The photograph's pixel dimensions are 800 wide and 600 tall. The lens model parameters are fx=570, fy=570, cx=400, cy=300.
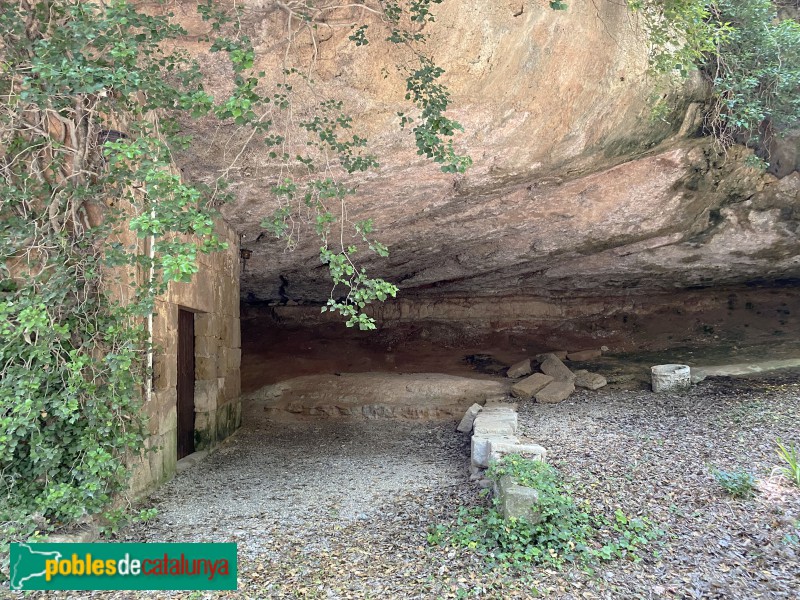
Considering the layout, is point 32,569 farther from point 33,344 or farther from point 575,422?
point 575,422

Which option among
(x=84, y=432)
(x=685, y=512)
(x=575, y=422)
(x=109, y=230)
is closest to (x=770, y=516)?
(x=685, y=512)

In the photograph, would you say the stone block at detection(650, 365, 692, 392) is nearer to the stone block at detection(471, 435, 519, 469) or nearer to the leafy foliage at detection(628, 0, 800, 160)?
the leafy foliage at detection(628, 0, 800, 160)

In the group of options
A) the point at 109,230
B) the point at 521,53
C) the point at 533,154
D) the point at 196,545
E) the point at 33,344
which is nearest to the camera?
the point at 196,545

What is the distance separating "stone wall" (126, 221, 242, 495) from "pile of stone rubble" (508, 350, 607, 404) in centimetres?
410

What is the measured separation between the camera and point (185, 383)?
5.98 m

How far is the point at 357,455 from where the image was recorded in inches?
245

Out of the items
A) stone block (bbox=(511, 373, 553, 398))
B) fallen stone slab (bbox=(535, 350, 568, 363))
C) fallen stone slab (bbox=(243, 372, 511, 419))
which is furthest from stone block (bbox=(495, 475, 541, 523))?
fallen stone slab (bbox=(535, 350, 568, 363))

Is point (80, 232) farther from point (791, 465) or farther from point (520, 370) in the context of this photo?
point (520, 370)

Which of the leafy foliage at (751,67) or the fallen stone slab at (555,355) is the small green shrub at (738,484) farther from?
the fallen stone slab at (555,355)

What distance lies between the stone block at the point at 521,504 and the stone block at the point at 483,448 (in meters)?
1.13

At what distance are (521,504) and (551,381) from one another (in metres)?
5.46

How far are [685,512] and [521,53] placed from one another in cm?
374

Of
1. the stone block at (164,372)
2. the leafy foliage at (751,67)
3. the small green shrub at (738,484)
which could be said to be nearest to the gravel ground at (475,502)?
the small green shrub at (738,484)

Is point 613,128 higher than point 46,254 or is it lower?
higher
